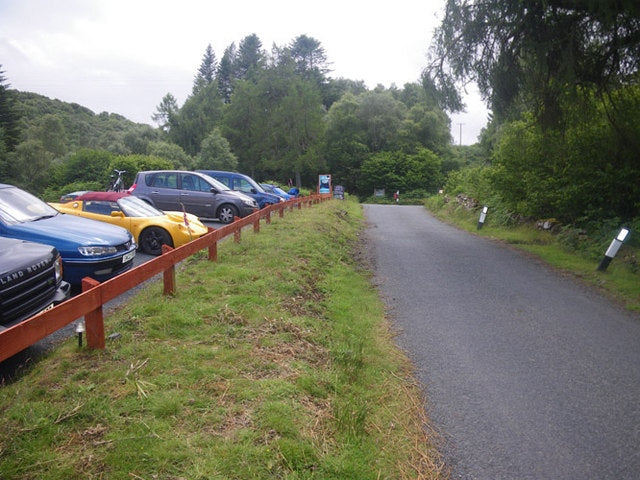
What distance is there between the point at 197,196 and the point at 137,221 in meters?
5.20

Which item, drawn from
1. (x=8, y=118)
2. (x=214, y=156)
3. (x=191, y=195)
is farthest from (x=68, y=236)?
(x=8, y=118)

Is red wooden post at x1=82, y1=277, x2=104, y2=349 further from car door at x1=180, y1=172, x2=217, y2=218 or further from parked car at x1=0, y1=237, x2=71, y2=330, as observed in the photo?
car door at x1=180, y1=172, x2=217, y2=218

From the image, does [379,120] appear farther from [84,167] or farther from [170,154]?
[84,167]

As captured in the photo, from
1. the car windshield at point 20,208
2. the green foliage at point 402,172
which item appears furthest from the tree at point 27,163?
the car windshield at point 20,208

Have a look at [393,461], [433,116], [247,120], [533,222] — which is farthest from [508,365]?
[433,116]

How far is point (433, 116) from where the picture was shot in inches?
2921

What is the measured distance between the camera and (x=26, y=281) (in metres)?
4.92

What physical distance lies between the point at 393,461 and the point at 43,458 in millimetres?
2250

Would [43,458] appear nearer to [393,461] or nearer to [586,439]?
[393,461]

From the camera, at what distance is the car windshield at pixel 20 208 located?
689cm

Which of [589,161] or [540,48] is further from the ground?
[540,48]

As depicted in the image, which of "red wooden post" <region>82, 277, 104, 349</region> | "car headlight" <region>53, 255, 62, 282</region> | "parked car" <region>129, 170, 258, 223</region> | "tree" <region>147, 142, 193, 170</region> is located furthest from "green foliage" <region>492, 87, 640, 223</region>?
"tree" <region>147, 142, 193, 170</region>

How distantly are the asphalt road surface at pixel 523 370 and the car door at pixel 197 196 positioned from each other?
299 inches

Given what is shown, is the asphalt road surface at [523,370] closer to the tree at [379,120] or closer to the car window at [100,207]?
the car window at [100,207]
